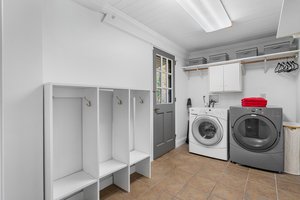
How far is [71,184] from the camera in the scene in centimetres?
145

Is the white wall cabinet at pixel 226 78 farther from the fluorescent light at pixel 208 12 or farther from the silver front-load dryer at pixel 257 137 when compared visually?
the fluorescent light at pixel 208 12

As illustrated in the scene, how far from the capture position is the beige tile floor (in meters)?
1.76

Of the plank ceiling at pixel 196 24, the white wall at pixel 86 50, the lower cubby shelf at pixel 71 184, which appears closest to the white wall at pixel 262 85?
the plank ceiling at pixel 196 24

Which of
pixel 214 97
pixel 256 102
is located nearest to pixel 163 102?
pixel 214 97

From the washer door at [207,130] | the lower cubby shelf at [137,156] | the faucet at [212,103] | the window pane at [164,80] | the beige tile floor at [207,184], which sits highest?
the window pane at [164,80]

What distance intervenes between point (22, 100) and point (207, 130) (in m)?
2.88

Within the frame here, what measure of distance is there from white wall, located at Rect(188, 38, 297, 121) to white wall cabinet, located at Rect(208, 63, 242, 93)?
37cm

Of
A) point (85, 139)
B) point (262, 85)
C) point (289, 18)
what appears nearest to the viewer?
point (289, 18)

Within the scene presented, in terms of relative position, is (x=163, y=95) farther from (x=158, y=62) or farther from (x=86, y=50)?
(x=86, y=50)

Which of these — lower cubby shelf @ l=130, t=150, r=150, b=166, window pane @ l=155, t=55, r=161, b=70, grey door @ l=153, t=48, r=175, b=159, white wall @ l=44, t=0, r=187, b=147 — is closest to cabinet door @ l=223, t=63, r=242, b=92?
grey door @ l=153, t=48, r=175, b=159

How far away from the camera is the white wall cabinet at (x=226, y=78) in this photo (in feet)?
9.73

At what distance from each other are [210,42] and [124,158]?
9.57 feet

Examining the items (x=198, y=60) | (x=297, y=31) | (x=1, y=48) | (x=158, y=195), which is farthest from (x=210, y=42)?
(x=1, y=48)

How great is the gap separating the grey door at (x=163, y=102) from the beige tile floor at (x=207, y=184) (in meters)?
0.48
